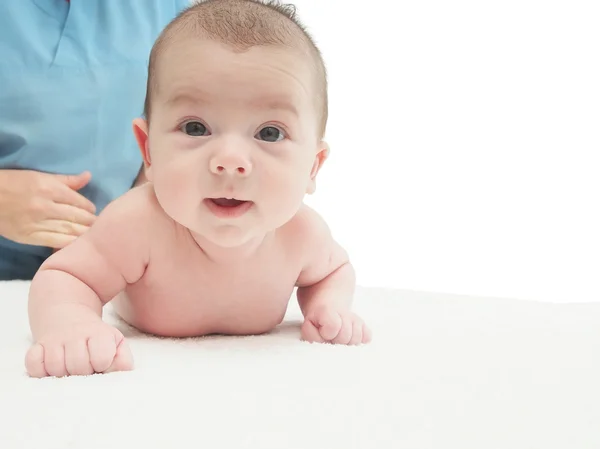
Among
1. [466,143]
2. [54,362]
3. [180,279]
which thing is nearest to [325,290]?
[180,279]

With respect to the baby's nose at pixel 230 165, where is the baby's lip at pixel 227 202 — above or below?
below

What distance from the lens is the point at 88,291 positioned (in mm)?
924

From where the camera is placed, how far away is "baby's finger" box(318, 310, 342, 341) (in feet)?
3.10

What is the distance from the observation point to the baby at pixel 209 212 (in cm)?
84

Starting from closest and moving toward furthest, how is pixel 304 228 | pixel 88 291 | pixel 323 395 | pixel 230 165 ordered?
1. pixel 323 395
2. pixel 230 165
3. pixel 88 291
4. pixel 304 228

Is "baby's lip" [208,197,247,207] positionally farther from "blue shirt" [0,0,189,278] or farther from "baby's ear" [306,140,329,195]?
"blue shirt" [0,0,189,278]

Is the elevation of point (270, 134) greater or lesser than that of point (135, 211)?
greater

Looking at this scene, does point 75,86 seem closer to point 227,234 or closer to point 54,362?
point 227,234

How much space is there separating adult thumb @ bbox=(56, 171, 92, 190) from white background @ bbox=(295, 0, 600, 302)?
798mm

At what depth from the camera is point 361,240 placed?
2.17 metres

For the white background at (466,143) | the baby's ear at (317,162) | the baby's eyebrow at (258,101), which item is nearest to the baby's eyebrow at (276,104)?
the baby's eyebrow at (258,101)

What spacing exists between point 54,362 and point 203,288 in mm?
277

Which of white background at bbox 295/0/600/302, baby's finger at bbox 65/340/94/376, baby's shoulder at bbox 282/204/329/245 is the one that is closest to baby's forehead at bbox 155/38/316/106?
baby's shoulder at bbox 282/204/329/245

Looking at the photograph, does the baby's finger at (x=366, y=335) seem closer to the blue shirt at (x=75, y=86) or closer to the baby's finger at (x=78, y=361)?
the baby's finger at (x=78, y=361)
